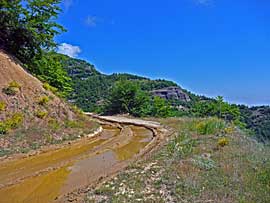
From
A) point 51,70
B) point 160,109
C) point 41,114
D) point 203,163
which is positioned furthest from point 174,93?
point 203,163

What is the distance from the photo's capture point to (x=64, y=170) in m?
14.6

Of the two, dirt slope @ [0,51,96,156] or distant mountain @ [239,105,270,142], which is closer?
dirt slope @ [0,51,96,156]

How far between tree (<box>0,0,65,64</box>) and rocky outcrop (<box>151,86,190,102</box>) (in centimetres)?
6129

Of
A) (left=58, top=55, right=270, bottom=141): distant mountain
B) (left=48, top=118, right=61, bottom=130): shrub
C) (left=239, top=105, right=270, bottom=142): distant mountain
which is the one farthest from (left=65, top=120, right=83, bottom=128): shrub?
(left=58, top=55, right=270, bottom=141): distant mountain

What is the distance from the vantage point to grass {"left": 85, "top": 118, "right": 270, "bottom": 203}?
905 centimetres

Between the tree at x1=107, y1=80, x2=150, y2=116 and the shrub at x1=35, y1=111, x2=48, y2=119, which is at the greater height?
the tree at x1=107, y1=80, x2=150, y2=116

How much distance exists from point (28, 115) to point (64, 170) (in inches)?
354

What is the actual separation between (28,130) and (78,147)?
3220mm

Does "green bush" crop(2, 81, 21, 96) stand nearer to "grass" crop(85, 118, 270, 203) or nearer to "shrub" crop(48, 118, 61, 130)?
"shrub" crop(48, 118, 61, 130)

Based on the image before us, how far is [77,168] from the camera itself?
1507 centimetres

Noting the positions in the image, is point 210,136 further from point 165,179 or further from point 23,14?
point 23,14

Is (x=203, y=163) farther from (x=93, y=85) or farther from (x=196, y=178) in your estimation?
(x=93, y=85)

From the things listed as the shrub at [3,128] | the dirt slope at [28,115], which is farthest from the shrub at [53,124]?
the shrub at [3,128]

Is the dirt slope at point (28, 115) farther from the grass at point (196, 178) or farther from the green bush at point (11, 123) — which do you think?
the grass at point (196, 178)
